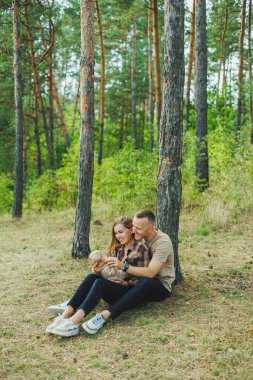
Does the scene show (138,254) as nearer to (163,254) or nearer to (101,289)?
(163,254)

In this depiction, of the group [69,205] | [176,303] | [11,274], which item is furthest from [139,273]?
[69,205]

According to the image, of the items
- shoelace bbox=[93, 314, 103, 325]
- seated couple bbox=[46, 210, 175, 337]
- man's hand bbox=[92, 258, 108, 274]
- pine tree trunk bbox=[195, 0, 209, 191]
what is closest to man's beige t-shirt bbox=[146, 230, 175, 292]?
seated couple bbox=[46, 210, 175, 337]

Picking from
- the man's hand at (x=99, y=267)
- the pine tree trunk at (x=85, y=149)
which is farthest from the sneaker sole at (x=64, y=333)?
the pine tree trunk at (x=85, y=149)

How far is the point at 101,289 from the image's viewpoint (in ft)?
17.8

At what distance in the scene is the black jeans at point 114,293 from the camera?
5.36 m

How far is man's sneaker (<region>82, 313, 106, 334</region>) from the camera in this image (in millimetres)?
5102

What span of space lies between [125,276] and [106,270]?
28 centimetres

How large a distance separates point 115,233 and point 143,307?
1.03m

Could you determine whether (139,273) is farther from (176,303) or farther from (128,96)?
(128,96)

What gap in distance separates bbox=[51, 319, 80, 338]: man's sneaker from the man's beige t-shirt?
1.24 m

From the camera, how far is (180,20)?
240 inches

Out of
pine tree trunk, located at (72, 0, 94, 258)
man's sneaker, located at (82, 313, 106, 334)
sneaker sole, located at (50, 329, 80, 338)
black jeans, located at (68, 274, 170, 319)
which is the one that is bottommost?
sneaker sole, located at (50, 329, 80, 338)

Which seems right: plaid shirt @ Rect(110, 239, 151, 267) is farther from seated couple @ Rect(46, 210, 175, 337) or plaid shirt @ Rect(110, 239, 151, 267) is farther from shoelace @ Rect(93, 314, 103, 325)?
shoelace @ Rect(93, 314, 103, 325)

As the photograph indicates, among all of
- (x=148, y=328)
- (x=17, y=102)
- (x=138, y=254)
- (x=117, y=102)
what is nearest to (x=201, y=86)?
(x=17, y=102)
